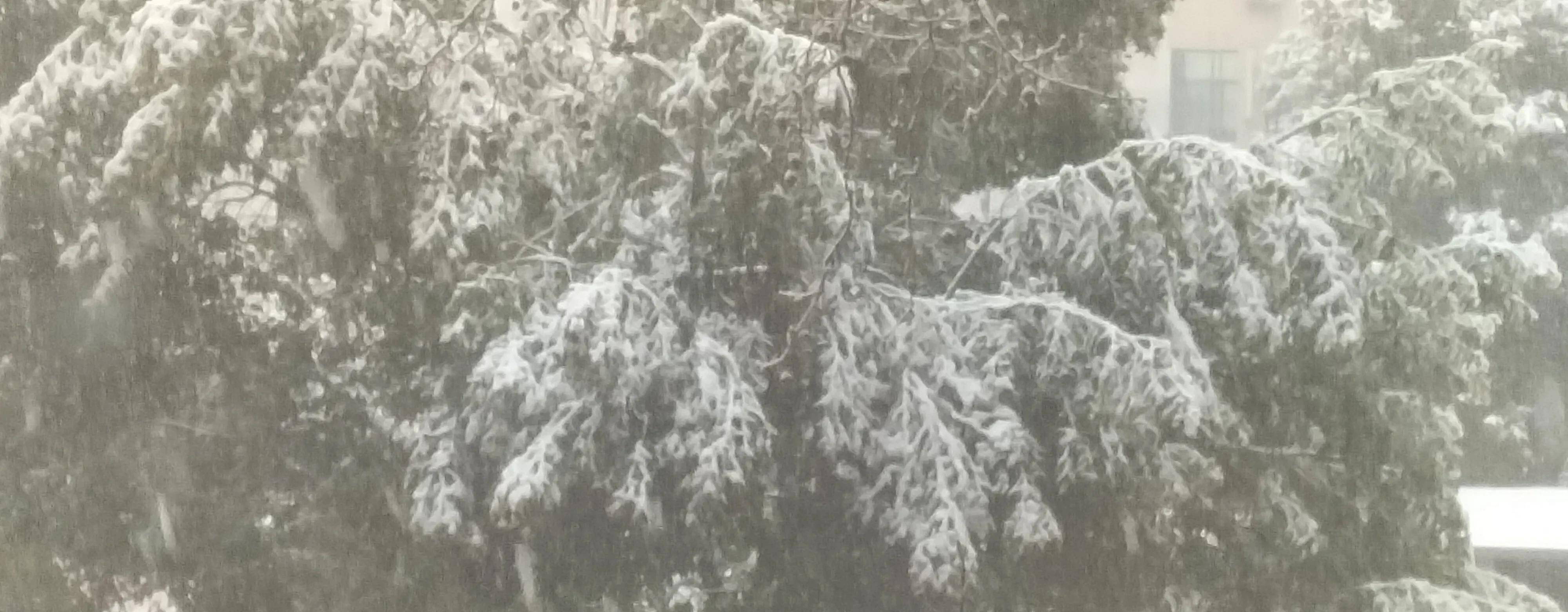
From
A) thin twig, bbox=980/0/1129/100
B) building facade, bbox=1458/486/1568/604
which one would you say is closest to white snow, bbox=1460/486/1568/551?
building facade, bbox=1458/486/1568/604

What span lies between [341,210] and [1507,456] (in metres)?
2.36

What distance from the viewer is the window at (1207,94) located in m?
2.35

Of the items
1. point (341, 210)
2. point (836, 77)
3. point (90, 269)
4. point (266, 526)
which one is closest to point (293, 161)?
point (341, 210)

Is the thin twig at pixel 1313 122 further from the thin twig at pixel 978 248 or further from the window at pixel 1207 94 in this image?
the thin twig at pixel 978 248

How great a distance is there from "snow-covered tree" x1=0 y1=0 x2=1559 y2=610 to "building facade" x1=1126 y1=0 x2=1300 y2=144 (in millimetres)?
57

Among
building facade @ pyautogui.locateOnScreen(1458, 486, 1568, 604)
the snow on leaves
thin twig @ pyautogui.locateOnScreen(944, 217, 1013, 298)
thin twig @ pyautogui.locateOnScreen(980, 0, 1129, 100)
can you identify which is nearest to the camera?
thin twig @ pyautogui.locateOnScreen(980, 0, 1129, 100)

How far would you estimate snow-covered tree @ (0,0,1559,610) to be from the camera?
2.15m

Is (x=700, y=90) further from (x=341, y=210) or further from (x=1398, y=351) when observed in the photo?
(x=1398, y=351)

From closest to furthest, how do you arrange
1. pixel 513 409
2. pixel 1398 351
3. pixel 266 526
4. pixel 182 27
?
pixel 182 27, pixel 513 409, pixel 1398 351, pixel 266 526

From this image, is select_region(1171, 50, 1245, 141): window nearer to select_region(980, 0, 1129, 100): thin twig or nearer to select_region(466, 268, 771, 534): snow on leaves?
select_region(980, 0, 1129, 100): thin twig

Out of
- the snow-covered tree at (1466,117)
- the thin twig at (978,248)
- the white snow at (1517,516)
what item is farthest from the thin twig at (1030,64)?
the white snow at (1517,516)

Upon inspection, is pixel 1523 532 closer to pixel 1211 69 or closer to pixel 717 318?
pixel 1211 69

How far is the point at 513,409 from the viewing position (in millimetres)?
2195

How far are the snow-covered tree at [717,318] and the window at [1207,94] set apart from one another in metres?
0.09
